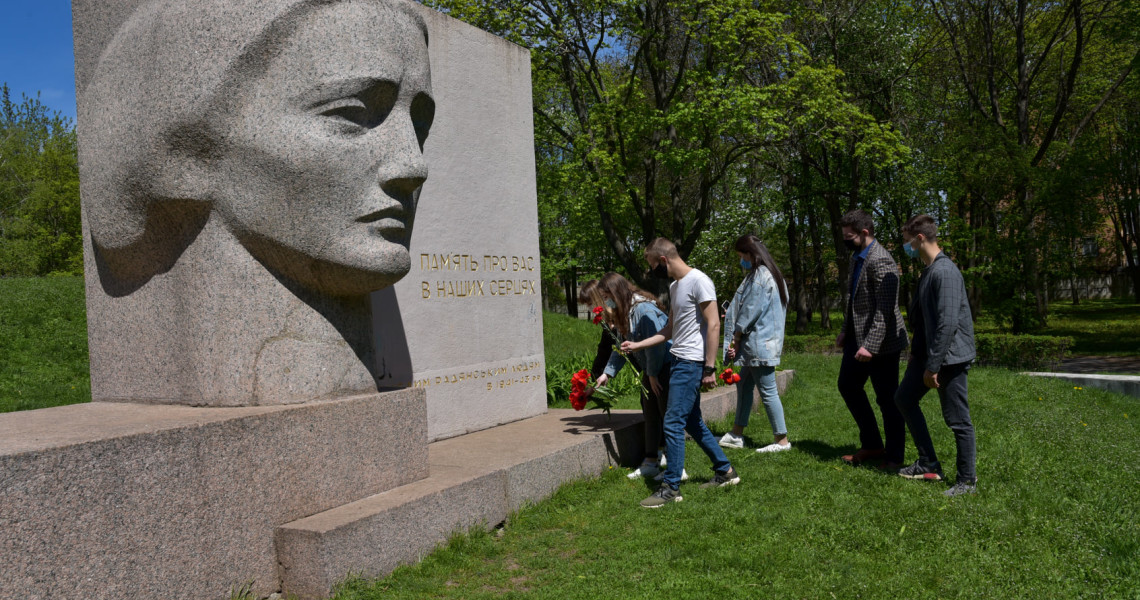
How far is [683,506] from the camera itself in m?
5.04

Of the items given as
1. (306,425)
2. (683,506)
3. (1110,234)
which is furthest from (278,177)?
(1110,234)

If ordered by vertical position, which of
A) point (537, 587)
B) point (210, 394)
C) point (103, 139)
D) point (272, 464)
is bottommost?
point (537, 587)

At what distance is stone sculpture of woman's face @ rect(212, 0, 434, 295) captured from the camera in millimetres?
4000

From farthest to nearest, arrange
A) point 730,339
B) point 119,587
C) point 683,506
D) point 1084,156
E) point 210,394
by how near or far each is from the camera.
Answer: point 1084,156 → point 730,339 → point 683,506 → point 210,394 → point 119,587

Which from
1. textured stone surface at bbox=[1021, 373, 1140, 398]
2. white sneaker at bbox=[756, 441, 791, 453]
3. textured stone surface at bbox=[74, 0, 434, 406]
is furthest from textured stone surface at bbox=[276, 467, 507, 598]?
textured stone surface at bbox=[1021, 373, 1140, 398]

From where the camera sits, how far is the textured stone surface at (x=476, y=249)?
6.51 meters

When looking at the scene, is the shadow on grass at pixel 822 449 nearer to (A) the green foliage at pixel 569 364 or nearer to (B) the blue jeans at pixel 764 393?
(B) the blue jeans at pixel 764 393

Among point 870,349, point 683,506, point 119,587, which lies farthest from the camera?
point 870,349

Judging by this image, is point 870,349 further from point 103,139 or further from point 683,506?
point 103,139

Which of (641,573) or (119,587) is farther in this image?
(641,573)

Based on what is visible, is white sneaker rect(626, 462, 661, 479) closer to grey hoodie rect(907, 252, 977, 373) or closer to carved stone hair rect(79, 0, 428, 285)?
grey hoodie rect(907, 252, 977, 373)

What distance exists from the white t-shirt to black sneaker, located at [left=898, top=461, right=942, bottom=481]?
1.76m

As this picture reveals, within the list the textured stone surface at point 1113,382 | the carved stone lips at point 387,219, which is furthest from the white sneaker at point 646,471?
the textured stone surface at point 1113,382

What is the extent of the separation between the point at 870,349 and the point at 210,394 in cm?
449
